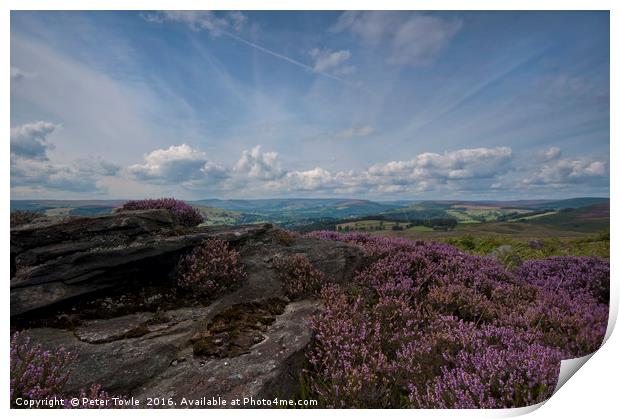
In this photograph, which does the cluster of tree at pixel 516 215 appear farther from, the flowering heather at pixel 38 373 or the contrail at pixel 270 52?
A: the flowering heather at pixel 38 373

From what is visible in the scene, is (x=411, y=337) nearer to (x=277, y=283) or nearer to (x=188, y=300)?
(x=277, y=283)

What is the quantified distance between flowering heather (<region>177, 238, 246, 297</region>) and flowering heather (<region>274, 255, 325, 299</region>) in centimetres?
66

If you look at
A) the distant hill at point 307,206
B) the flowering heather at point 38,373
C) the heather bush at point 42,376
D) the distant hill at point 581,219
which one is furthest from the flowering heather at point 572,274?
the flowering heather at point 38,373

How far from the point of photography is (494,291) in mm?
5652

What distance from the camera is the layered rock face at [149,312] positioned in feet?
12.5

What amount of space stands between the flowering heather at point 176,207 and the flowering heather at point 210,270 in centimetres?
122

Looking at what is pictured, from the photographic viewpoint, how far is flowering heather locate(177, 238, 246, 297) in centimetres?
532

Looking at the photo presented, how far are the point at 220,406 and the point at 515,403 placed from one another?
301 centimetres

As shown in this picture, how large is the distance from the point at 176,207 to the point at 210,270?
205 centimetres

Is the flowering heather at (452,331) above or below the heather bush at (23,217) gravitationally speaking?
below

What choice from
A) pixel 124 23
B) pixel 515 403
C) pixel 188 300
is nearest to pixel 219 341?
pixel 188 300

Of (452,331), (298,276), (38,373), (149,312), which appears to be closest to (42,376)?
(38,373)

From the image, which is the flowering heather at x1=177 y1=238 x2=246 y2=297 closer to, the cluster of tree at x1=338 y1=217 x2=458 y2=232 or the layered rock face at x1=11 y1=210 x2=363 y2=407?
the layered rock face at x1=11 y1=210 x2=363 y2=407

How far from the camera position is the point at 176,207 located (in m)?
6.90
